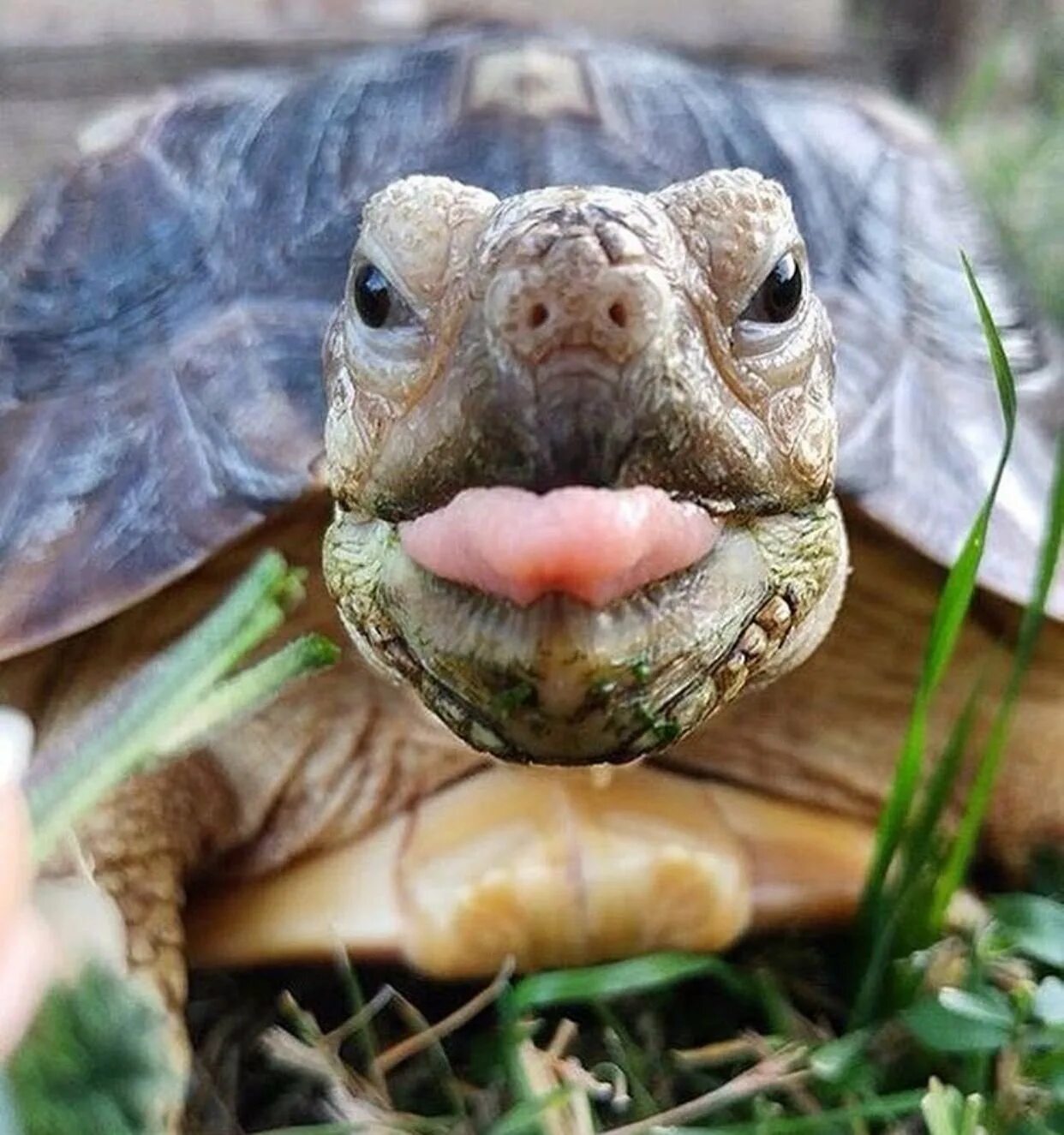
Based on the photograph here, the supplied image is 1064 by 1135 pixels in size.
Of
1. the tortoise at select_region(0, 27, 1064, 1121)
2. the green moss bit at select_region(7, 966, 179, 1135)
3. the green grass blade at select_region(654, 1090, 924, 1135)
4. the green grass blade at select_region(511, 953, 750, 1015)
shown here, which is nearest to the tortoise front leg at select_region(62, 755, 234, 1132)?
the tortoise at select_region(0, 27, 1064, 1121)

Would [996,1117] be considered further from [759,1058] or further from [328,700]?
[328,700]

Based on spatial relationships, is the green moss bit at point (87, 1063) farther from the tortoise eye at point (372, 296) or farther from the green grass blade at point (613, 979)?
the green grass blade at point (613, 979)

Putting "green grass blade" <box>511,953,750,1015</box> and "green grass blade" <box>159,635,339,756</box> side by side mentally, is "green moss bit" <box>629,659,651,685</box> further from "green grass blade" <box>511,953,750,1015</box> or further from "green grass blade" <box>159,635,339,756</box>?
"green grass blade" <box>511,953,750,1015</box>

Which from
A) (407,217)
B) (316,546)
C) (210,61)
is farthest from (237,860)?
(210,61)

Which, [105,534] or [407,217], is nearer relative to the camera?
[407,217]

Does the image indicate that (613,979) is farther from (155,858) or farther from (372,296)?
(372,296)

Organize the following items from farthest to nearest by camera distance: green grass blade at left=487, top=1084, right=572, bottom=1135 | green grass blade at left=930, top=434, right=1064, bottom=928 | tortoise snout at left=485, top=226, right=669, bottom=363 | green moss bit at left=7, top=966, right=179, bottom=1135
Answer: green grass blade at left=930, top=434, right=1064, bottom=928 → green grass blade at left=487, top=1084, right=572, bottom=1135 → tortoise snout at left=485, top=226, right=669, bottom=363 → green moss bit at left=7, top=966, right=179, bottom=1135

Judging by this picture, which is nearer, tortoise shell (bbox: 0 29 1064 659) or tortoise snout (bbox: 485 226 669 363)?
tortoise snout (bbox: 485 226 669 363)
